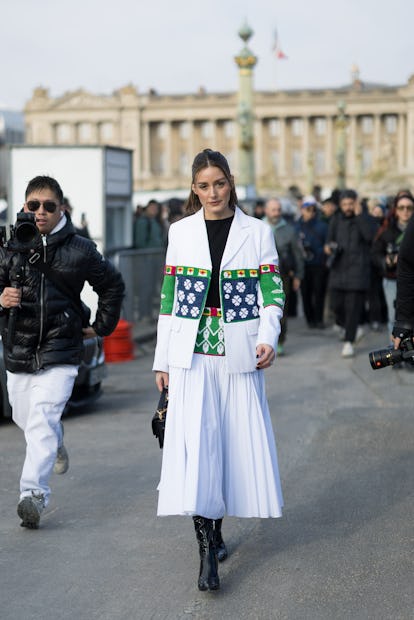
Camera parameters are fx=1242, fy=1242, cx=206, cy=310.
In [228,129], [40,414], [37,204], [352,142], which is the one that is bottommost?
[40,414]

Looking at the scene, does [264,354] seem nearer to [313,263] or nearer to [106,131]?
[313,263]

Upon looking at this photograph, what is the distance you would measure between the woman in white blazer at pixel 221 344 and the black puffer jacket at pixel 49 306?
1183mm

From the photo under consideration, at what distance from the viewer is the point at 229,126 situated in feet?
499

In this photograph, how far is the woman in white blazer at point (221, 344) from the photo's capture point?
219 inches

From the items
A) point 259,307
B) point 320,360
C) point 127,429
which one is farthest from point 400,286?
point 320,360

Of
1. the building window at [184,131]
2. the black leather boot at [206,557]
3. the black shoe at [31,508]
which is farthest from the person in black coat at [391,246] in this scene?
the building window at [184,131]

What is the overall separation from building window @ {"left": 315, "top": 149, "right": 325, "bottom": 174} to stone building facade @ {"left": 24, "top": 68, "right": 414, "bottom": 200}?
120mm

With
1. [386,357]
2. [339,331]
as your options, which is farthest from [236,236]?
[339,331]

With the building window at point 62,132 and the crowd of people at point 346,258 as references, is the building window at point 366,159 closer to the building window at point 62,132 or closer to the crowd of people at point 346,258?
the building window at point 62,132

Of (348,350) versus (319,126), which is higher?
(319,126)

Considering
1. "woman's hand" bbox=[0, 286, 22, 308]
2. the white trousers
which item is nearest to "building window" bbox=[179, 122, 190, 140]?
the white trousers

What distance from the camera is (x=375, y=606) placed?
5164 mm

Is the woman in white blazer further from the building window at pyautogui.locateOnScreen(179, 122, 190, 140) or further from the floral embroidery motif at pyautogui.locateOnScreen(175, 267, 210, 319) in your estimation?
the building window at pyautogui.locateOnScreen(179, 122, 190, 140)

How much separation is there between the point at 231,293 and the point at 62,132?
507 ft
